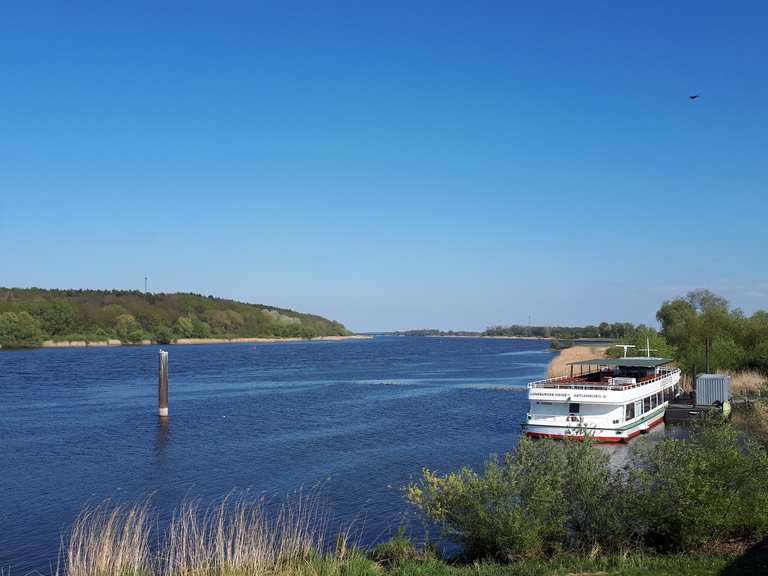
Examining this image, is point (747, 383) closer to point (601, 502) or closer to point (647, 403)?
point (647, 403)

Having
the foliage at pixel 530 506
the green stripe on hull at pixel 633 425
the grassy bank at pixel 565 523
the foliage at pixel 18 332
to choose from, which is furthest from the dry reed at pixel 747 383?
the foliage at pixel 18 332

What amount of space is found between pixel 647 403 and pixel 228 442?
26525mm

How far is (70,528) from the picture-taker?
76.7 ft

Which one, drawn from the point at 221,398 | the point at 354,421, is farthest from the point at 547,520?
the point at 221,398

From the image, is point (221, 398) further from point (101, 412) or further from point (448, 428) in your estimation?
point (448, 428)

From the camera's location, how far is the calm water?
26594 mm

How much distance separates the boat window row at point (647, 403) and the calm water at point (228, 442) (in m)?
6.89

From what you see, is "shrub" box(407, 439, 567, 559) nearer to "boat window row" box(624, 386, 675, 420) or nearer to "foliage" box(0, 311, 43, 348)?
"boat window row" box(624, 386, 675, 420)

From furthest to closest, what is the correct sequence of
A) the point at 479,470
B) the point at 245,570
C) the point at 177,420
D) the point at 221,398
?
the point at 221,398, the point at 177,420, the point at 479,470, the point at 245,570

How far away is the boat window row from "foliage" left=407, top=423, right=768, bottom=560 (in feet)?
83.6

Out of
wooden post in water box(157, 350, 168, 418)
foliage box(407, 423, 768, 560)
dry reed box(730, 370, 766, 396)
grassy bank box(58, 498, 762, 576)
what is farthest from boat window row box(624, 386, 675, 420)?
wooden post in water box(157, 350, 168, 418)

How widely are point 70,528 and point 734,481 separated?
20.0 meters

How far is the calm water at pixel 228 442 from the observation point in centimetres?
2659

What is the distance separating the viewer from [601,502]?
53.4ft
